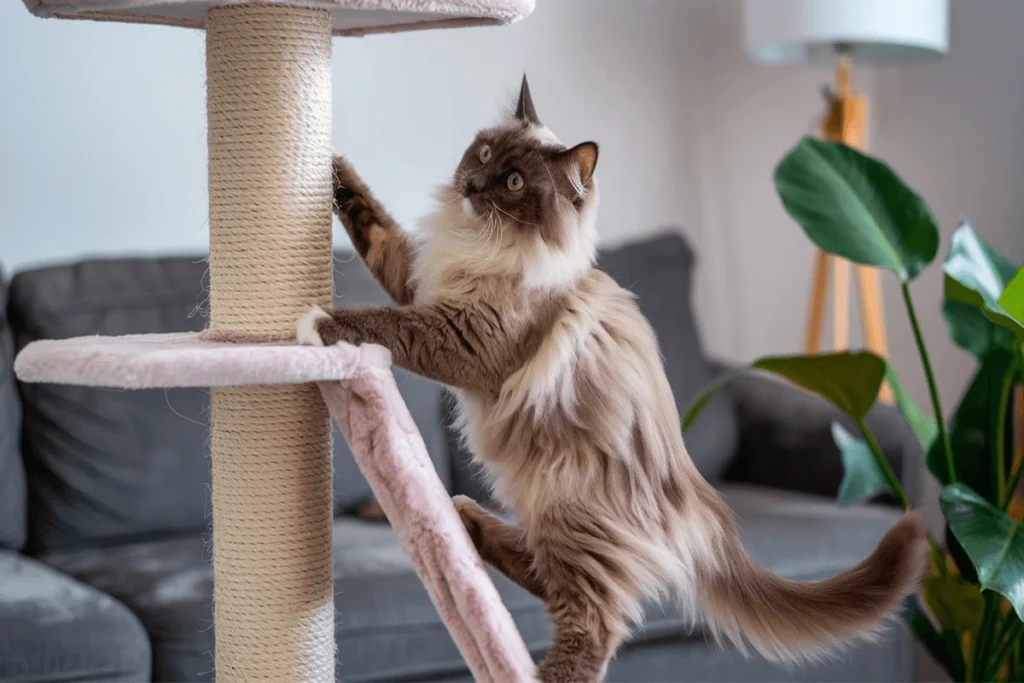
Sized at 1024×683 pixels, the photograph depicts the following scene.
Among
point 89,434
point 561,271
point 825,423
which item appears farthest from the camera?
point 825,423

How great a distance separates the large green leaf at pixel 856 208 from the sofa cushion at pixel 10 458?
58.3 inches

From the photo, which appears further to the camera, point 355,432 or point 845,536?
point 845,536

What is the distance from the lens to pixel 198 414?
Answer: 2.18m

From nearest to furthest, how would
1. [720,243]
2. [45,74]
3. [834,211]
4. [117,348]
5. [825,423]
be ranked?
[117,348]
[834,211]
[45,74]
[825,423]
[720,243]

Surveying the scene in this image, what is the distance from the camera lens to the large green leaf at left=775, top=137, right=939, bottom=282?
1877 millimetres

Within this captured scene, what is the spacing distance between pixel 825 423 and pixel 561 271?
1485 millimetres

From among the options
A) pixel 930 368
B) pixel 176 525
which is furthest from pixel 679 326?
pixel 176 525

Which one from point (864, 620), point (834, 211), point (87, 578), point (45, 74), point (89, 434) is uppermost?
point (45, 74)

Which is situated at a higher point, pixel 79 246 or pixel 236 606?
pixel 79 246

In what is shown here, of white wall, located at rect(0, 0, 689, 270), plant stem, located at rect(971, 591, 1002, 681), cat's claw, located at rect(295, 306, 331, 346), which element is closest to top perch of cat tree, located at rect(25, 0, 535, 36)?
cat's claw, located at rect(295, 306, 331, 346)

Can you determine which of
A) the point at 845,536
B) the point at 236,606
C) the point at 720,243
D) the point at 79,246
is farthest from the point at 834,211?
the point at 79,246

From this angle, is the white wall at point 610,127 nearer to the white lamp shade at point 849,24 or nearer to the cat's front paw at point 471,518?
the white lamp shade at point 849,24

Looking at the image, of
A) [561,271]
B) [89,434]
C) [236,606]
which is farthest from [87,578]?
[561,271]

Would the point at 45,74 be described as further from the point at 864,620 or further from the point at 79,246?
the point at 864,620
